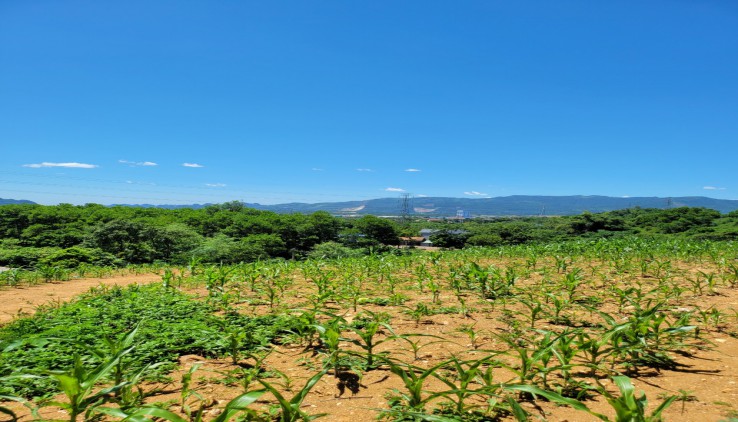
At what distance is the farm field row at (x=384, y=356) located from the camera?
6.82 ft

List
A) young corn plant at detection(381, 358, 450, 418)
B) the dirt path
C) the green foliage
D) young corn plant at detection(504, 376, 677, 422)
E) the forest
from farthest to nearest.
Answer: the forest < the dirt path < the green foliage < young corn plant at detection(381, 358, 450, 418) < young corn plant at detection(504, 376, 677, 422)

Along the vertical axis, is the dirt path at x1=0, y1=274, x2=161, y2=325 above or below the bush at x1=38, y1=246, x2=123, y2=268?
above

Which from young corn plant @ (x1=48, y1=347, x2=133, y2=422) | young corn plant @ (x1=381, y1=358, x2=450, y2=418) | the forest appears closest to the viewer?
young corn plant @ (x1=48, y1=347, x2=133, y2=422)

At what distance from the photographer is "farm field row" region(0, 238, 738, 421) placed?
208cm

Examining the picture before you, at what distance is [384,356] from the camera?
3.04 m

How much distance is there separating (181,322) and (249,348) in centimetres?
121

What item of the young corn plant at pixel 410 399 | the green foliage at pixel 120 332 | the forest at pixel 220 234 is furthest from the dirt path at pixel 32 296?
the forest at pixel 220 234

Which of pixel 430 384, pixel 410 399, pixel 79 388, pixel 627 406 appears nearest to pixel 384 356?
pixel 430 384

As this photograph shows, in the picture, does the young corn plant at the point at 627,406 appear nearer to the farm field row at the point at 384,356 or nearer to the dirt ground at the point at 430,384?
the farm field row at the point at 384,356

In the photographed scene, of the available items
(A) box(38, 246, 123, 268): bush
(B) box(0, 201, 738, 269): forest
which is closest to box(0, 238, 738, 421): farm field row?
(B) box(0, 201, 738, 269): forest

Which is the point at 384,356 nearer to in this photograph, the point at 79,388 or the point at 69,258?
the point at 79,388

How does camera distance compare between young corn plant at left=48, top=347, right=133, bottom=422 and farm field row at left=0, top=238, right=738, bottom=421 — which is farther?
farm field row at left=0, top=238, right=738, bottom=421

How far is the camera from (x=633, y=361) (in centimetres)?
273

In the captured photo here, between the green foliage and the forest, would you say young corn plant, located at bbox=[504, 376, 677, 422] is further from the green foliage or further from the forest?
the forest
